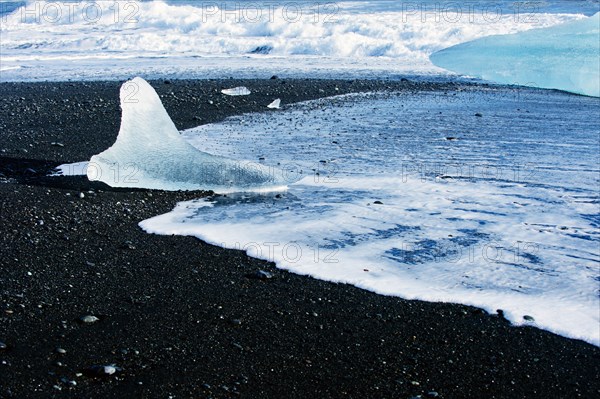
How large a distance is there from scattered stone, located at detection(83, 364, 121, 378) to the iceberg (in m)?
8.95

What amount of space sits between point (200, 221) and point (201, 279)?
107 cm

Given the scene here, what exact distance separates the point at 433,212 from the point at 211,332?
2394 millimetres

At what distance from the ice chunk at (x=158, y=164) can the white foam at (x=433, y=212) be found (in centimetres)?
20

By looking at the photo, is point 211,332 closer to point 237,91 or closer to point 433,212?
point 433,212

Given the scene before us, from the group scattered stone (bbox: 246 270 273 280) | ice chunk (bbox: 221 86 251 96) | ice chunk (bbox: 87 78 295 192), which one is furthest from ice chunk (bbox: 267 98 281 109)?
scattered stone (bbox: 246 270 273 280)

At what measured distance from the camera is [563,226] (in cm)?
512

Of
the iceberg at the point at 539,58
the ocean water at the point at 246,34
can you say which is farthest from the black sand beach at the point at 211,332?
the ocean water at the point at 246,34

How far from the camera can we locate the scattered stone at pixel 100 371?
10.4 feet

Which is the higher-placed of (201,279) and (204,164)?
(204,164)

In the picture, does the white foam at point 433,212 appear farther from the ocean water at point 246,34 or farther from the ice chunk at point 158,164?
the ocean water at point 246,34

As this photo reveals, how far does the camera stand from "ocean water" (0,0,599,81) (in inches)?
551

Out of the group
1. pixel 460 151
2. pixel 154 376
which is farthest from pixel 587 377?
pixel 460 151

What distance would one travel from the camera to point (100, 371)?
10.5 ft

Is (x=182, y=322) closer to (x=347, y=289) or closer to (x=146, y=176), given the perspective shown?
(x=347, y=289)
